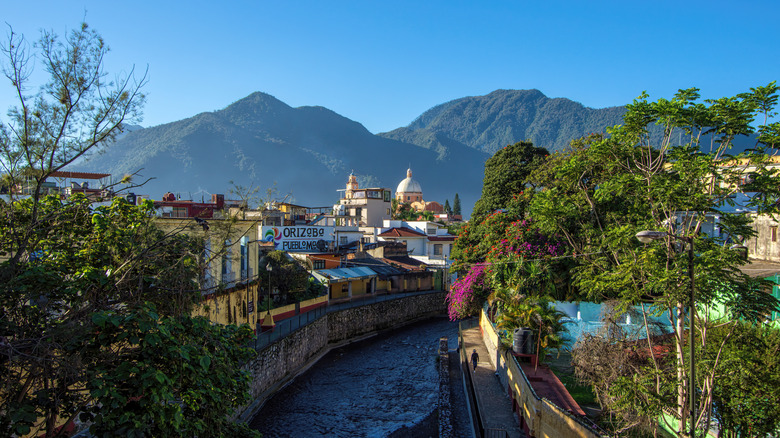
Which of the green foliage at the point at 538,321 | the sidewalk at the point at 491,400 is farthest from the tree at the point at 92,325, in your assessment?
the green foliage at the point at 538,321

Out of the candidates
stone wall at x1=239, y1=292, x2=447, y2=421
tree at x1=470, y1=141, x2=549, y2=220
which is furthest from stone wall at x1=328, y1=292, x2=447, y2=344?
tree at x1=470, y1=141, x2=549, y2=220

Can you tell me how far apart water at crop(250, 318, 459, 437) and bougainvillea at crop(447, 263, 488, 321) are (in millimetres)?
2888

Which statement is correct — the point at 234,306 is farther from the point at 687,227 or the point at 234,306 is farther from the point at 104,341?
the point at 687,227

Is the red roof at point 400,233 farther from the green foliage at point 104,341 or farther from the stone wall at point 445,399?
the green foliage at point 104,341

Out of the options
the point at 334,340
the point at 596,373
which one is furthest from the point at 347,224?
the point at 596,373

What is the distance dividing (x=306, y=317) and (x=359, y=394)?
6229 mm

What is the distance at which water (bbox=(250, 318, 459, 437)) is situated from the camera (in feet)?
60.7

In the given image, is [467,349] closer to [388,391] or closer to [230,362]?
[388,391]

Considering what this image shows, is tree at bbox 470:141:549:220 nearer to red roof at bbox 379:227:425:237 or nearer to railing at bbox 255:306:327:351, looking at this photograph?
railing at bbox 255:306:327:351

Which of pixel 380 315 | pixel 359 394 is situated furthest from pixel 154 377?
pixel 380 315

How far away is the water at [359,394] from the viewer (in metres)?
18.5

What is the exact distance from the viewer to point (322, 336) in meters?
28.4

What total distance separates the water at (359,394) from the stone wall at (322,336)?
→ 54 cm

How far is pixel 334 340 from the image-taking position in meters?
30.3
